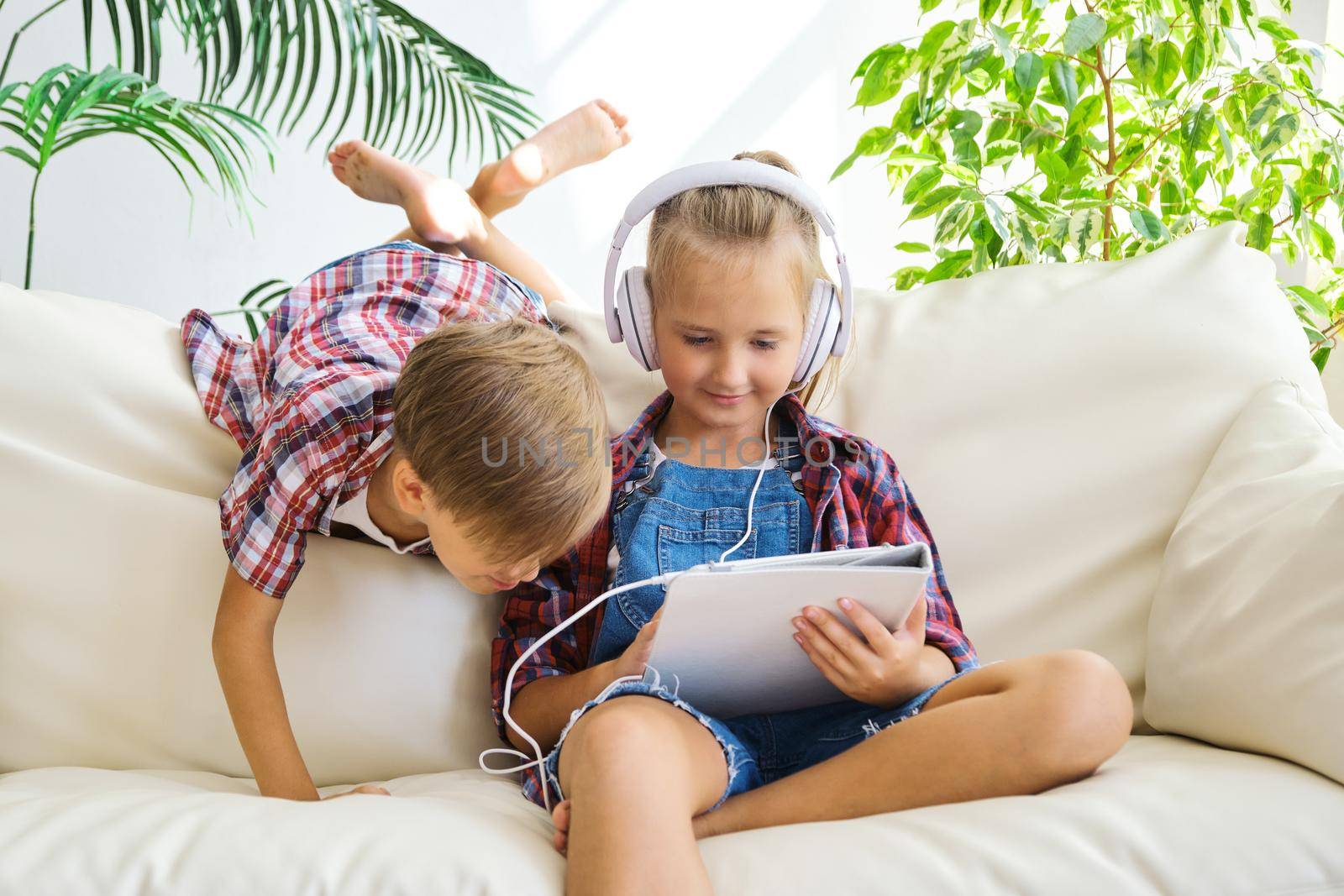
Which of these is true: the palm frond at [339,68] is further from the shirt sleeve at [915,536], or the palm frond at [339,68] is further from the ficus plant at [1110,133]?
the shirt sleeve at [915,536]

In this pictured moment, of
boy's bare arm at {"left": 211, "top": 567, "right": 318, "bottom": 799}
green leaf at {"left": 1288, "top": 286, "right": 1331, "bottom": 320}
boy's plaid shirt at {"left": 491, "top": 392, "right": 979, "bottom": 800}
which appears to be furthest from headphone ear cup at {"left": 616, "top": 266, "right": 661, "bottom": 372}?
green leaf at {"left": 1288, "top": 286, "right": 1331, "bottom": 320}

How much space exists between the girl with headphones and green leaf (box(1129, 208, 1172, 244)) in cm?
55

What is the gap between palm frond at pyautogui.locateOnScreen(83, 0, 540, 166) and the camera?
1.65 meters

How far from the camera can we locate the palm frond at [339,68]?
5.42 feet

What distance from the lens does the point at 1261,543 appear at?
0.94 m

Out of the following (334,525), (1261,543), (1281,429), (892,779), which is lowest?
(334,525)

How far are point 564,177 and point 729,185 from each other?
0.96 meters

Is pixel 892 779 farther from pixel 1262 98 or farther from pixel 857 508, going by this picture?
pixel 1262 98

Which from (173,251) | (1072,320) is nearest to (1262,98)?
(1072,320)

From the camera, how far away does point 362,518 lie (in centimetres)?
104

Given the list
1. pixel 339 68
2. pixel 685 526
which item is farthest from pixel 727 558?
pixel 339 68

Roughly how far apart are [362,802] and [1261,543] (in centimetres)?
79

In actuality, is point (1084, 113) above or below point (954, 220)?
above

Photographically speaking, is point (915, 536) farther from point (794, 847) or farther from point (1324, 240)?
point (1324, 240)
